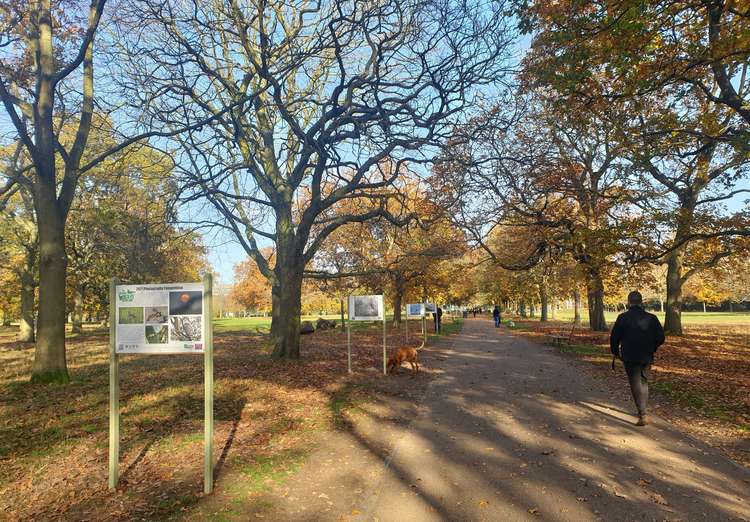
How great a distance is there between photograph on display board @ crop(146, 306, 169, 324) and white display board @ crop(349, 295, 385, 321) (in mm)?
7556

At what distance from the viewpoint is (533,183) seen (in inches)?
656

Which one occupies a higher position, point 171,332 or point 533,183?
point 533,183

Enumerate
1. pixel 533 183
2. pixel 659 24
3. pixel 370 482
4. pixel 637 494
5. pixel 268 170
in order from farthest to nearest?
pixel 533 183
pixel 268 170
pixel 659 24
pixel 370 482
pixel 637 494

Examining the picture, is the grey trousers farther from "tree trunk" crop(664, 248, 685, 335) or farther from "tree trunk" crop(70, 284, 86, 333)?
"tree trunk" crop(70, 284, 86, 333)

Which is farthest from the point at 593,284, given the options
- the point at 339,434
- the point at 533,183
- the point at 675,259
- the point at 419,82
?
the point at 339,434

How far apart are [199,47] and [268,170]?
4188 millimetres

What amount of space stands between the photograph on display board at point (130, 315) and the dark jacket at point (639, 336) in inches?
252

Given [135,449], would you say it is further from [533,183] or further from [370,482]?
[533,183]

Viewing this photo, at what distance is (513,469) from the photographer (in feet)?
16.4

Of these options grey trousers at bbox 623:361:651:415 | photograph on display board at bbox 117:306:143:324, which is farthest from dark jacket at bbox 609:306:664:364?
photograph on display board at bbox 117:306:143:324

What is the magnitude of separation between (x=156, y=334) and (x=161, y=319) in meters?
0.15

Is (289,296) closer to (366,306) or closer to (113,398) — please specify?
(366,306)

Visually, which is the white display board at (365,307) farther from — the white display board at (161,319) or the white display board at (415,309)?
the white display board at (415,309)

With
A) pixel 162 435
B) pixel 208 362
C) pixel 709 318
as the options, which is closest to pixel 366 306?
pixel 162 435
